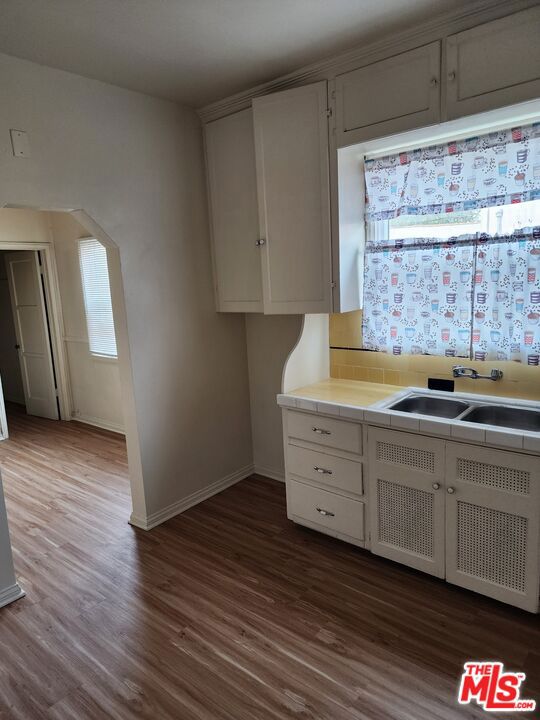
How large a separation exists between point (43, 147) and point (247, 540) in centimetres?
238

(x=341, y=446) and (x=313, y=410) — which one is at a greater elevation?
(x=313, y=410)

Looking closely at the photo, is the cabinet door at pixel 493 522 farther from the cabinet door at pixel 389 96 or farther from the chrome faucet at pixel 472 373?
the cabinet door at pixel 389 96

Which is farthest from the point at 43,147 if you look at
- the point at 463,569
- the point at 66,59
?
the point at 463,569

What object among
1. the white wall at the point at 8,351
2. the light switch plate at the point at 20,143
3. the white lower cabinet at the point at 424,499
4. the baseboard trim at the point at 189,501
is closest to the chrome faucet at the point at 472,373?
the white lower cabinet at the point at 424,499

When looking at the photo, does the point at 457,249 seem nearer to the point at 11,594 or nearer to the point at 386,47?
the point at 386,47

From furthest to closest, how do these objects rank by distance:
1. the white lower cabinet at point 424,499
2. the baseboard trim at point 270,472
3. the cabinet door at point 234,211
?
the baseboard trim at point 270,472 < the cabinet door at point 234,211 < the white lower cabinet at point 424,499

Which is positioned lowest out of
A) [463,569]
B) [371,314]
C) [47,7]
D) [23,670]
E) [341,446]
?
[23,670]

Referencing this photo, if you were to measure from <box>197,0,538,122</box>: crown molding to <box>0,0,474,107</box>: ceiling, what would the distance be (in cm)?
4

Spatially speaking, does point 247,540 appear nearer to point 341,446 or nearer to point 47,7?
point 341,446

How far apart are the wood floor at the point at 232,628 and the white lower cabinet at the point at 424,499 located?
133mm

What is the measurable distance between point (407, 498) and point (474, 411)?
0.55 m

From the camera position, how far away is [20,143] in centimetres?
237

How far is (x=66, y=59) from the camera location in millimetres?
2381

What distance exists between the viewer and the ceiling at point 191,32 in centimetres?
198
